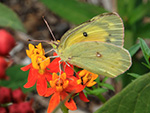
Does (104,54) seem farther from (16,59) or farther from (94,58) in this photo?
(16,59)

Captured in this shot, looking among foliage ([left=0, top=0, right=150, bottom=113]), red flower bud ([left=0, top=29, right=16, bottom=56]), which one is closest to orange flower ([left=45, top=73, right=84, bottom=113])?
foliage ([left=0, top=0, right=150, bottom=113])

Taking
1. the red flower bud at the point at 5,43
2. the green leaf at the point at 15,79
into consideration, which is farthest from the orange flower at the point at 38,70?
the red flower bud at the point at 5,43

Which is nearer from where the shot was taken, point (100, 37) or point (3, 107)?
point (100, 37)

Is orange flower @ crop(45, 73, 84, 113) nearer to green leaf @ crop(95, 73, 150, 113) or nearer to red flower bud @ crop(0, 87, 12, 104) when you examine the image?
green leaf @ crop(95, 73, 150, 113)

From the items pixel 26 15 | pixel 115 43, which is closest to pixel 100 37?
pixel 115 43

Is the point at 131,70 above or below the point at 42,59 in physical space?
below

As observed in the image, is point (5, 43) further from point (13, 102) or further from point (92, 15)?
point (92, 15)
